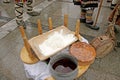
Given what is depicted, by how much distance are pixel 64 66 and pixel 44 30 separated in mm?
1397

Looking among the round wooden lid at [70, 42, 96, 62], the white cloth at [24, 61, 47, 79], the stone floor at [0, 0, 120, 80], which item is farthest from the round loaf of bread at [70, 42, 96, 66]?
the stone floor at [0, 0, 120, 80]

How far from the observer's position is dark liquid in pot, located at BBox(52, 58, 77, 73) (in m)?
1.06

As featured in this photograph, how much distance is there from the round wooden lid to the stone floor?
1.74 ft

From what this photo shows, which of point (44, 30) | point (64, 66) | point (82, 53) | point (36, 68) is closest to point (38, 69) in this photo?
point (36, 68)

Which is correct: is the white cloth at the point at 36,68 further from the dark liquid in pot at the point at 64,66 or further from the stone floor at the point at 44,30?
the stone floor at the point at 44,30

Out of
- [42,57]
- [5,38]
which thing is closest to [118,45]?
[42,57]

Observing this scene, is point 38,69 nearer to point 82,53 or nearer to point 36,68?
point 36,68

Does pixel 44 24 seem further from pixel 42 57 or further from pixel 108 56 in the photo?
pixel 42 57

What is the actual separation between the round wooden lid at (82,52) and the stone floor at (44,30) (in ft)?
1.74

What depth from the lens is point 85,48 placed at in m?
1.25

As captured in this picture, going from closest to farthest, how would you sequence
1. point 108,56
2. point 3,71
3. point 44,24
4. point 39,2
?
1. point 3,71
2. point 108,56
3. point 44,24
4. point 39,2

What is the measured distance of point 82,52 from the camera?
121 centimetres

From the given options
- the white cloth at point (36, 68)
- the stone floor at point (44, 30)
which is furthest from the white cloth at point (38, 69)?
the stone floor at point (44, 30)

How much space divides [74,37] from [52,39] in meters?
0.19
